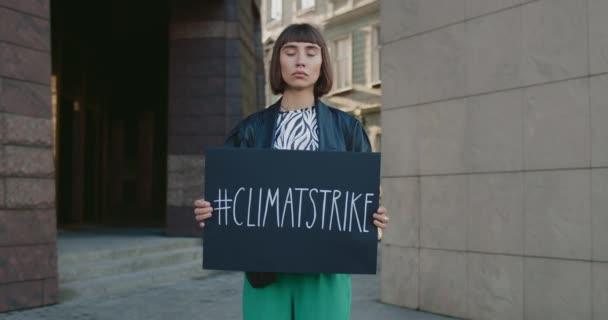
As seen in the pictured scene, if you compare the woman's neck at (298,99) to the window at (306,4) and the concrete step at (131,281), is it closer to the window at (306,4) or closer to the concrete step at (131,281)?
the concrete step at (131,281)

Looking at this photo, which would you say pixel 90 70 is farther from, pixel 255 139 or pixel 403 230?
pixel 255 139

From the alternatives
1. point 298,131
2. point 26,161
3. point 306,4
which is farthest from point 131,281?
point 306,4

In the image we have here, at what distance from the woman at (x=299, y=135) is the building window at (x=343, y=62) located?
22119mm

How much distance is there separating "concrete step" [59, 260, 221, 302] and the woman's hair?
17.6 ft

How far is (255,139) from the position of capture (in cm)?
292

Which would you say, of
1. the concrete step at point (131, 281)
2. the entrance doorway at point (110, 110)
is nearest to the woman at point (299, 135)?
the concrete step at point (131, 281)

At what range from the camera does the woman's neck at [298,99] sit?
9.56 ft

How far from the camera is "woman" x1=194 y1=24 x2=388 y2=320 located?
8.87ft

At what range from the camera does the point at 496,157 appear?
5855mm

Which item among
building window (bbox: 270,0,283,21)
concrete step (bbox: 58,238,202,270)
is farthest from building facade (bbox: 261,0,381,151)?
Answer: concrete step (bbox: 58,238,202,270)

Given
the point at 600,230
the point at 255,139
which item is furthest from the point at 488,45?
the point at 255,139

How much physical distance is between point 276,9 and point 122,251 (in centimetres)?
2193

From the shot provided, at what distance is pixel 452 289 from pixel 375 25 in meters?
18.4

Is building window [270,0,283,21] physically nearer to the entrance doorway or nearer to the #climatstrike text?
the entrance doorway
